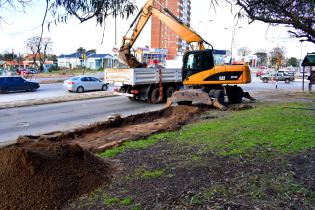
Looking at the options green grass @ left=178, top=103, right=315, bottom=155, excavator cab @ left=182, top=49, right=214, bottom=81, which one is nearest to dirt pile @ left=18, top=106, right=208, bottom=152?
green grass @ left=178, top=103, right=315, bottom=155

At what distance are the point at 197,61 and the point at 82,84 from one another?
54.4 feet

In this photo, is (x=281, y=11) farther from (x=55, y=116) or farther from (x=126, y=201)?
(x=55, y=116)

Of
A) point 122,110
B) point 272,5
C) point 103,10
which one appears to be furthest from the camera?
point 122,110

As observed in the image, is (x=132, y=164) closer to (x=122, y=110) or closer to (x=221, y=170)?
(x=221, y=170)

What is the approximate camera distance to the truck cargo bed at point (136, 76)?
70.2ft

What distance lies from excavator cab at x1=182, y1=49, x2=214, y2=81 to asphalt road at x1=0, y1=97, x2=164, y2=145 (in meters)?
3.14

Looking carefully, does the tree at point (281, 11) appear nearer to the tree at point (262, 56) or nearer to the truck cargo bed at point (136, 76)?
the truck cargo bed at point (136, 76)

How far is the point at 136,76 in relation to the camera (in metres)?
21.4

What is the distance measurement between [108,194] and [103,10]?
9.31 ft

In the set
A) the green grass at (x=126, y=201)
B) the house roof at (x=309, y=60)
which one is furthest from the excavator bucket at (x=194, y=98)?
the house roof at (x=309, y=60)

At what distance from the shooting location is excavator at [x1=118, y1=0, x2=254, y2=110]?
694 inches

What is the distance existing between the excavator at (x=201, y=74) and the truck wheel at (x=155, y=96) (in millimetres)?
3180

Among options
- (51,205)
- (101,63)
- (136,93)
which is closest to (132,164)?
(51,205)

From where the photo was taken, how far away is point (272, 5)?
648 cm
